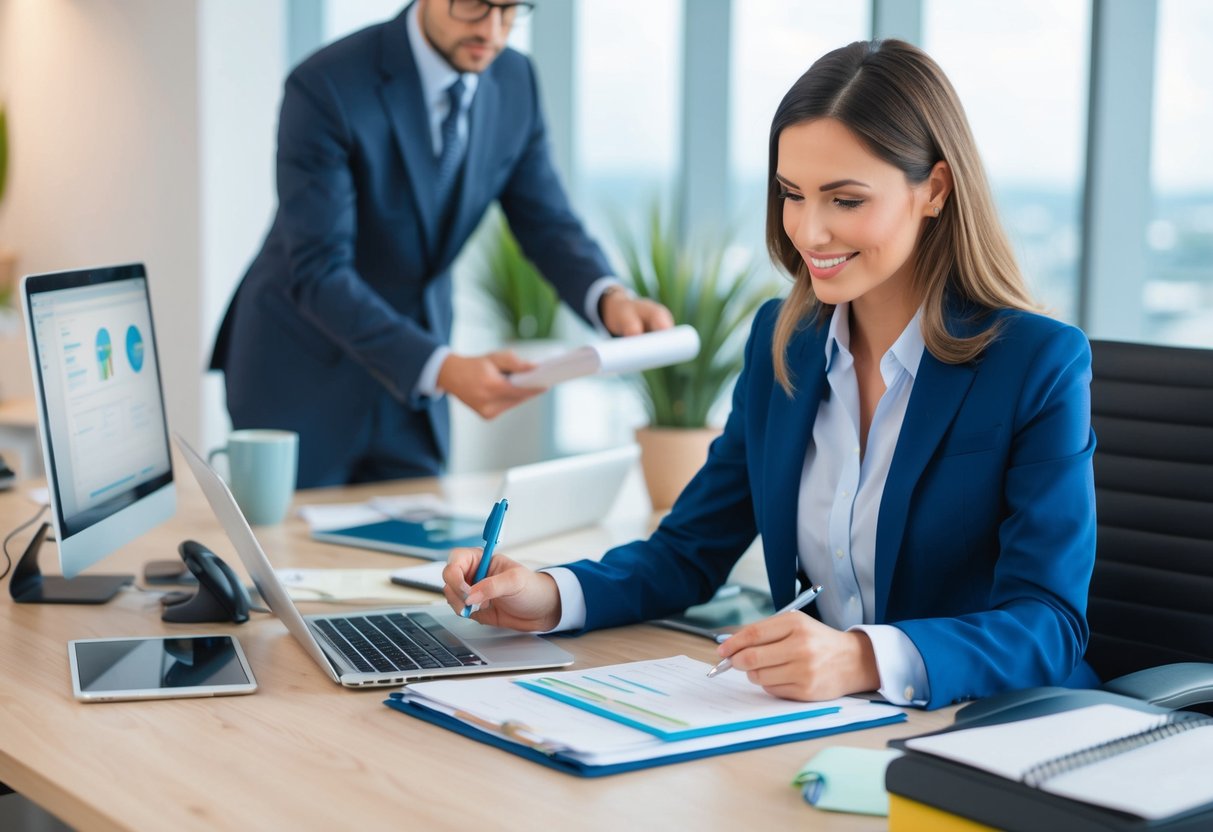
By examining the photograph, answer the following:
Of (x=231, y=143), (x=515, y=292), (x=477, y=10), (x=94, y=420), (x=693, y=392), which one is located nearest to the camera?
(x=94, y=420)

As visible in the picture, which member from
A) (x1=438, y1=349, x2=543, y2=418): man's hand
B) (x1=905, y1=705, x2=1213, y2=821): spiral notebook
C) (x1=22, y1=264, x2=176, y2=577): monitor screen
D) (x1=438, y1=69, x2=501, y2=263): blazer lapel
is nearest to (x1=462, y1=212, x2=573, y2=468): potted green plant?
(x1=438, y1=69, x2=501, y2=263): blazer lapel

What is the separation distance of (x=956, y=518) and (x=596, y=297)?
51.9 inches

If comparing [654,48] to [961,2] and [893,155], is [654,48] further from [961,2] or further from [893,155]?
[893,155]

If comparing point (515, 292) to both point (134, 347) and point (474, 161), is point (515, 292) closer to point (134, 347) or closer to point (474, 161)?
point (474, 161)

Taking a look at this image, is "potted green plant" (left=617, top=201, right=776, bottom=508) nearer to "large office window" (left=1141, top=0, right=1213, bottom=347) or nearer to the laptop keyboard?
the laptop keyboard

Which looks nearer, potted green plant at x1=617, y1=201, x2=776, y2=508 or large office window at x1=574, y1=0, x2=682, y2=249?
potted green plant at x1=617, y1=201, x2=776, y2=508

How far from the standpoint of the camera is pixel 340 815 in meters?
1.01

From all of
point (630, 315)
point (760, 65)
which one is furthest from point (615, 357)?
point (760, 65)

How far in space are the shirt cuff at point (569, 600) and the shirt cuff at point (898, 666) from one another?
0.37m

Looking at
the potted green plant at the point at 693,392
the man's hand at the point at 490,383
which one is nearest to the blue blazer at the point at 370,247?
the man's hand at the point at 490,383

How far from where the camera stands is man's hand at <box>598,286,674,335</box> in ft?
8.07

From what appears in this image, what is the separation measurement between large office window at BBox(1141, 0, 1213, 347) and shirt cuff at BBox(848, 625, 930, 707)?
8.24ft

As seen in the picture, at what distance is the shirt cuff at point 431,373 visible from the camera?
7.84 feet

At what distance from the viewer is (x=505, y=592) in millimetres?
1479
